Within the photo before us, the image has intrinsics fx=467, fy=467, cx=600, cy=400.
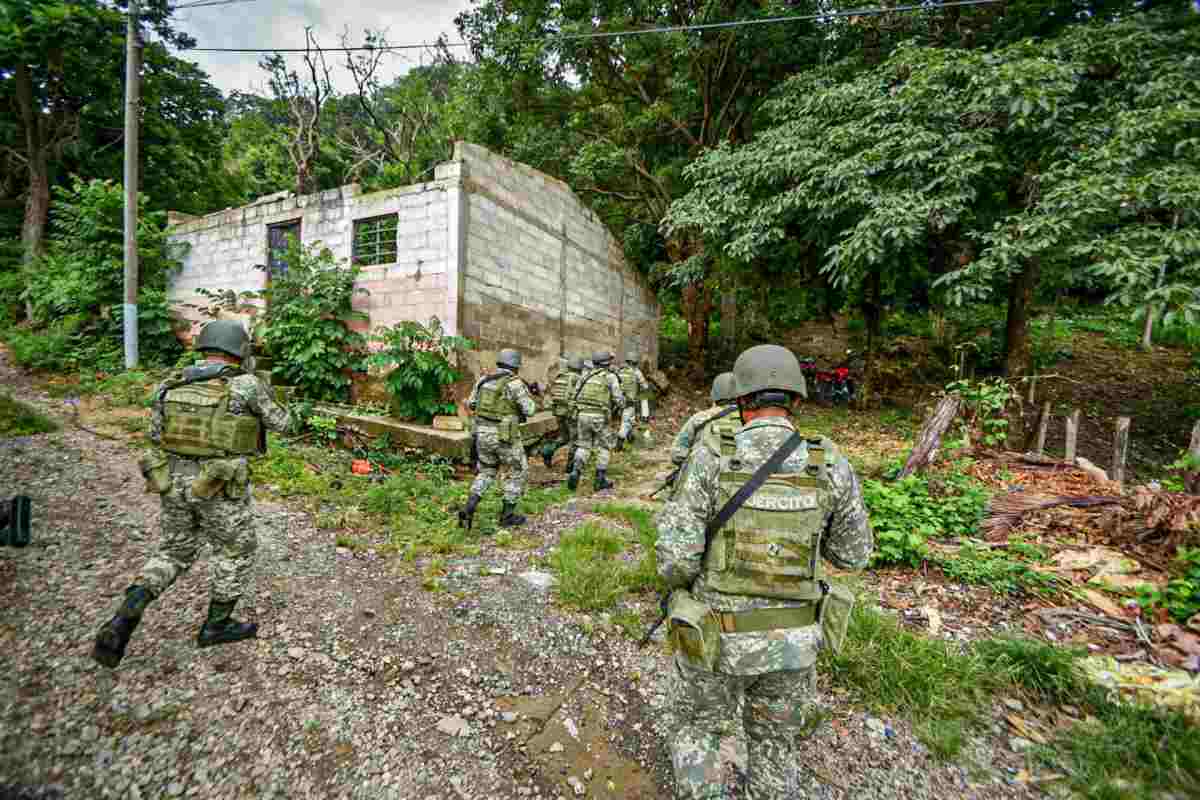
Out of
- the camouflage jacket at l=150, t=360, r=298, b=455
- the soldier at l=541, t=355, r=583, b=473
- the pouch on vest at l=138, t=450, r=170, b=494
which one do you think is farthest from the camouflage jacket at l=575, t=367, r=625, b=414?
the pouch on vest at l=138, t=450, r=170, b=494

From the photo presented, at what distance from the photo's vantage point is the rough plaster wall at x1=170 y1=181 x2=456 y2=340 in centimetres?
681

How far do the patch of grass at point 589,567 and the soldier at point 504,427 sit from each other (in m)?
0.78

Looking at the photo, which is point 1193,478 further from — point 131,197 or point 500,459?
point 131,197

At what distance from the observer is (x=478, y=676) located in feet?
8.71

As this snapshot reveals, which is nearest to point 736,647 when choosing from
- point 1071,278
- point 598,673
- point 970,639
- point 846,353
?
point 598,673

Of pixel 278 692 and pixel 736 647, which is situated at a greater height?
pixel 736 647

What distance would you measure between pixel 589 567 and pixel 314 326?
5816mm

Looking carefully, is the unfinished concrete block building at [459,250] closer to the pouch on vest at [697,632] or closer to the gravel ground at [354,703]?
the gravel ground at [354,703]

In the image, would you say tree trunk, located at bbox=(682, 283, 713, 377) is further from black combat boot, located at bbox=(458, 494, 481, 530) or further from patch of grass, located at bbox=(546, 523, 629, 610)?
black combat boot, located at bbox=(458, 494, 481, 530)

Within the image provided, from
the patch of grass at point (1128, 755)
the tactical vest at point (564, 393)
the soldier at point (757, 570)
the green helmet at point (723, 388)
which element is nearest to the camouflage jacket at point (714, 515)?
the soldier at point (757, 570)

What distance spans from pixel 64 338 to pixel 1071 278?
16925 millimetres

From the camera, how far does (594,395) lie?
6.54 metres

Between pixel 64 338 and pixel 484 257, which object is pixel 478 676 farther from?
pixel 64 338

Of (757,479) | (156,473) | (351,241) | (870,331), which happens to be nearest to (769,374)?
(757,479)
